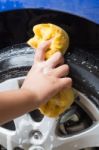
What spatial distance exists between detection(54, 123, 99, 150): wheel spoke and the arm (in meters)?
0.27

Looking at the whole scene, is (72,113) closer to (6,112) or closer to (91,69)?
(91,69)

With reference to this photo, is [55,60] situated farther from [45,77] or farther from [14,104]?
[14,104]

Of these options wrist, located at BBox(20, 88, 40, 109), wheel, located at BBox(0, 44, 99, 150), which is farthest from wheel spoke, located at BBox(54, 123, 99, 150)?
wrist, located at BBox(20, 88, 40, 109)

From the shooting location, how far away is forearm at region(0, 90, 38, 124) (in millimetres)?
1484

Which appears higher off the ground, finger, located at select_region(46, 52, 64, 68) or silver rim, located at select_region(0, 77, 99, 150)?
finger, located at select_region(46, 52, 64, 68)

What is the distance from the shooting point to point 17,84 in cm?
194

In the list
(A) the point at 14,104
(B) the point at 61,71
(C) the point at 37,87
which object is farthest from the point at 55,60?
(A) the point at 14,104

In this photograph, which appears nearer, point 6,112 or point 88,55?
point 6,112

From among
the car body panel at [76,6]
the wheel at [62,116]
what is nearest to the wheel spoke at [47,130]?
the wheel at [62,116]

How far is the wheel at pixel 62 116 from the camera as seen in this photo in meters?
1.86

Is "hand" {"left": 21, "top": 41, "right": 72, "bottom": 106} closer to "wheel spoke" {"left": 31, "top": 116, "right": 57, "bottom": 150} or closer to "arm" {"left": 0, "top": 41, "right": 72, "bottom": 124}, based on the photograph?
"arm" {"left": 0, "top": 41, "right": 72, "bottom": 124}

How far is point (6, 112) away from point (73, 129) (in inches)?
21.6

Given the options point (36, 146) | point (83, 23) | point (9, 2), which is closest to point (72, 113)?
point (36, 146)

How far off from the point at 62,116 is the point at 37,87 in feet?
1.20
